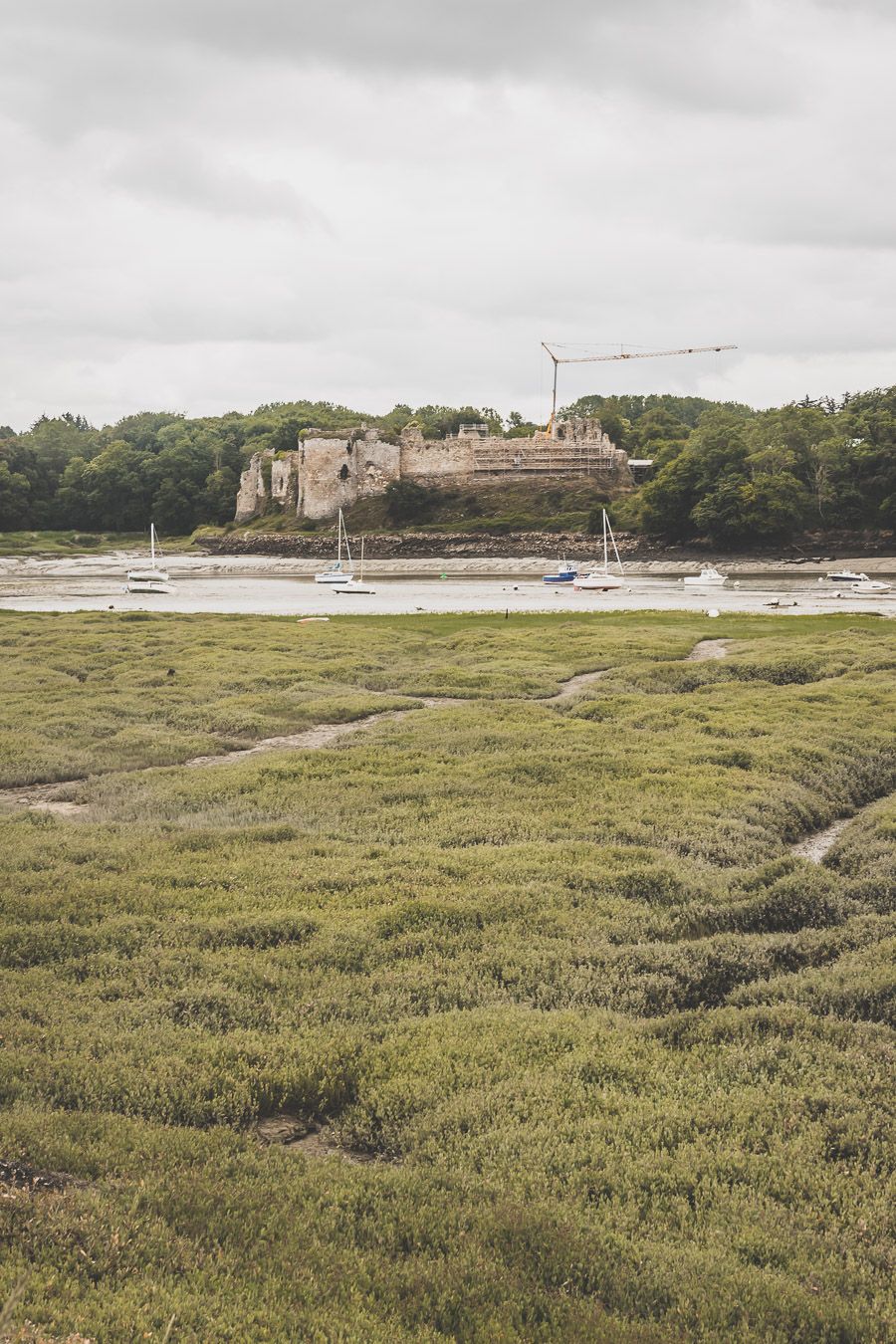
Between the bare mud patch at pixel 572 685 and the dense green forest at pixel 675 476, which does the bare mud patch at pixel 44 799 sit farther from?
the dense green forest at pixel 675 476

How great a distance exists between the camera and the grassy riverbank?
17.6 feet

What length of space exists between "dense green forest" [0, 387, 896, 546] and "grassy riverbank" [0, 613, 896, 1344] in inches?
3555

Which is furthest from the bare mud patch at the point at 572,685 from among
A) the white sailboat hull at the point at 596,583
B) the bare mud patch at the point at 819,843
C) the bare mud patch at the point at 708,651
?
the white sailboat hull at the point at 596,583

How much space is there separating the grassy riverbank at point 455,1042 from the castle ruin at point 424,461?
420 ft

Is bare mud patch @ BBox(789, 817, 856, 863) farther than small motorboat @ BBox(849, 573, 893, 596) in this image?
No

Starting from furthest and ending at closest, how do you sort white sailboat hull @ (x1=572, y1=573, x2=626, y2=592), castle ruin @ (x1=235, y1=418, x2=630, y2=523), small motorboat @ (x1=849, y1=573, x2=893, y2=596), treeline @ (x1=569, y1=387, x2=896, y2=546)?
castle ruin @ (x1=235, y1=418, x2=630, y2=523) → treeline @ (x1=569, y1=387, x2=896, y2=546) → white sailboat hull @ (x1=572, y1=573, x2=626, y2=592) → small motorboat @ (x1=849, y1=573, x2=893, y2=596)

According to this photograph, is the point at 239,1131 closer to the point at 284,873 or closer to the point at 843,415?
the point at 284,873

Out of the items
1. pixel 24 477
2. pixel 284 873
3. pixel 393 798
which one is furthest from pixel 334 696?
pixel 24 477

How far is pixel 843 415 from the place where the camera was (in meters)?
128

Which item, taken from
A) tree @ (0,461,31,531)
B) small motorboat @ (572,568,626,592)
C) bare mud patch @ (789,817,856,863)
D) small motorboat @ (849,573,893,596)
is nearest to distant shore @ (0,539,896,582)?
small motorboat @ (849,573,893,596)

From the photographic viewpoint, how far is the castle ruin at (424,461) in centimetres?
14325

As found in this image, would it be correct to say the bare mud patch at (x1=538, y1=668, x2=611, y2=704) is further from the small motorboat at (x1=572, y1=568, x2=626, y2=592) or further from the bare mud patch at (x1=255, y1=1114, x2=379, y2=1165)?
the small motorboat at (x1=572, y1=568, x2=626, y2=592)

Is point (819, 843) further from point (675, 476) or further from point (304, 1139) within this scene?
point (675, 476)

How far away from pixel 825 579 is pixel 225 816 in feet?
239
